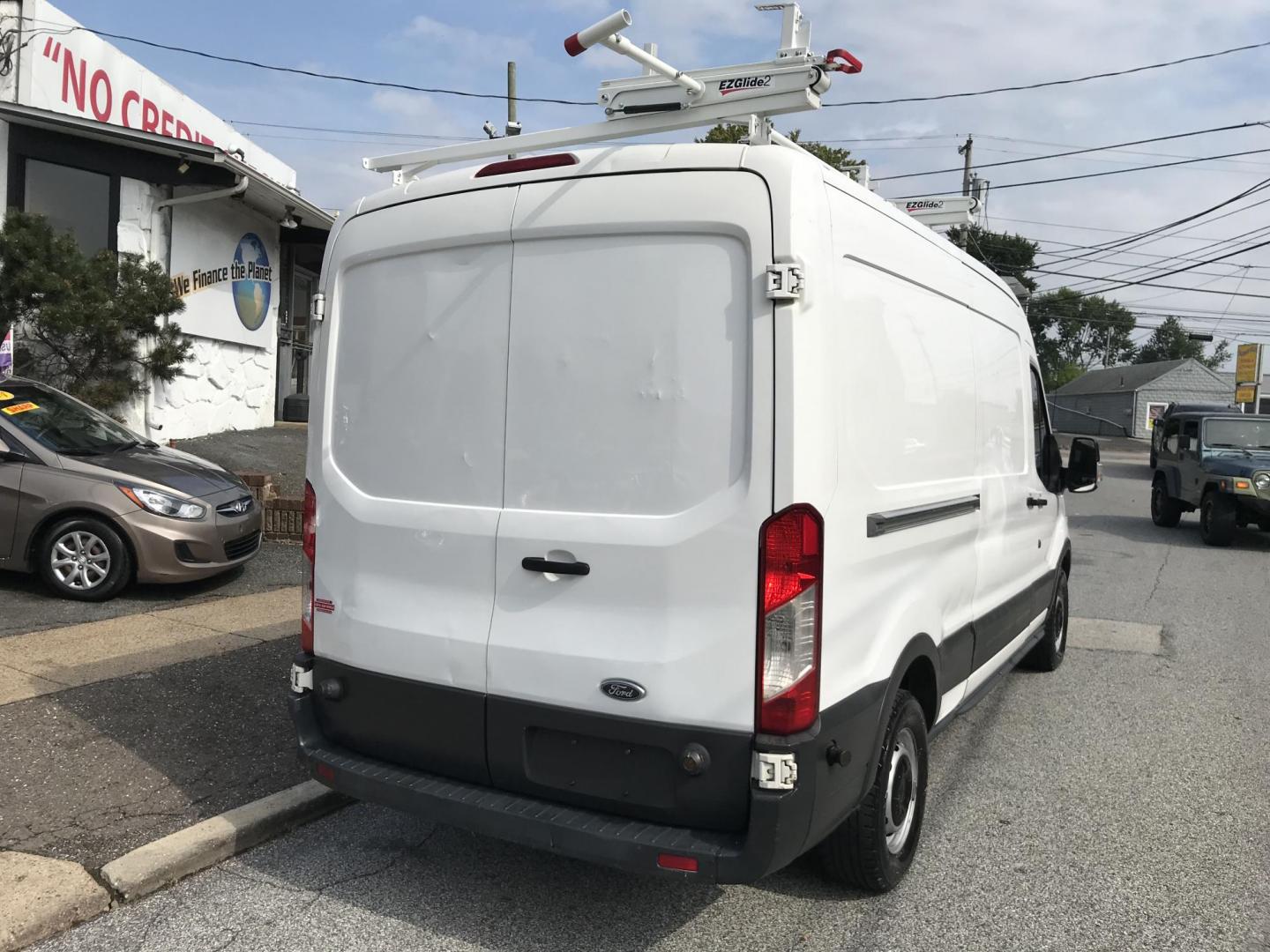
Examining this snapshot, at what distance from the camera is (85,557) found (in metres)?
7.28

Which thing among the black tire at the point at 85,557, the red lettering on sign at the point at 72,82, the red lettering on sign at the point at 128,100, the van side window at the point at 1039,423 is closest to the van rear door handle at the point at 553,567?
the van side window at the point at 1039,423

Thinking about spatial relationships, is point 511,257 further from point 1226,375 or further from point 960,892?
point 1226,375

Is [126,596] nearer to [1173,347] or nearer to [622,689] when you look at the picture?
[622,689]

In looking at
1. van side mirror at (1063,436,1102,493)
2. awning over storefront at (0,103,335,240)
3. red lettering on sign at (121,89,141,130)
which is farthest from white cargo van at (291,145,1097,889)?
red lettering on sign at (121,89,141,130)

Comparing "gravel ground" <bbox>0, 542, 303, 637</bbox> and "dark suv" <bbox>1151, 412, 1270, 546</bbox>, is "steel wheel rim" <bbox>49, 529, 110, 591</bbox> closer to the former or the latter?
"gravel ground" <bbox>0, 542, 303, 637</bbox>

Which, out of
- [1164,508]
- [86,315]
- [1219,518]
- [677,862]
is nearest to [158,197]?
[86,315]

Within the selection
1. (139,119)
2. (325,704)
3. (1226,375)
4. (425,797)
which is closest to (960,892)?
(425,797)

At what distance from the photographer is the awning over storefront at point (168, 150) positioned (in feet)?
37.1

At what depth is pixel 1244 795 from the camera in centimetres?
455

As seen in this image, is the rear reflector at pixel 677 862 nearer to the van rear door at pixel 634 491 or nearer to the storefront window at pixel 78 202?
the van rear door at pixel 634 491

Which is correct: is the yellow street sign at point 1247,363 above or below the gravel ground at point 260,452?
above

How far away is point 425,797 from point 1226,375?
71.6 m

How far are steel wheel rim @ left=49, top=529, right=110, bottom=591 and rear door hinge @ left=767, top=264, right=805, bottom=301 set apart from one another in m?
6.18

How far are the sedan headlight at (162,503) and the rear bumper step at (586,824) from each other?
4610mm
